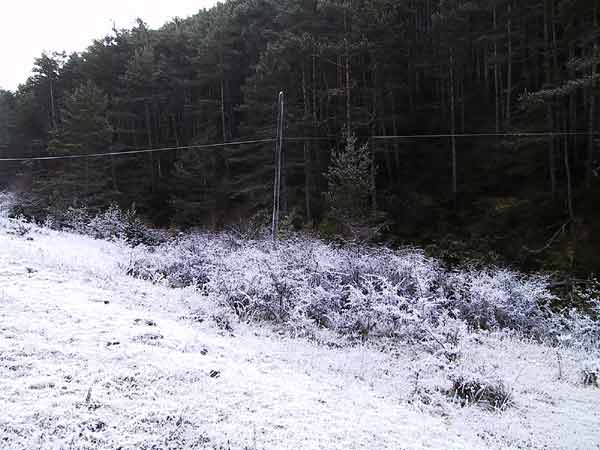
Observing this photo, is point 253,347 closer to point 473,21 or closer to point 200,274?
point 200,274

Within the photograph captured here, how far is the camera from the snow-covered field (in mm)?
3627

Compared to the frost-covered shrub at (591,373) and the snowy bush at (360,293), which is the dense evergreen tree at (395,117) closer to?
the snowy bush at (360,293)

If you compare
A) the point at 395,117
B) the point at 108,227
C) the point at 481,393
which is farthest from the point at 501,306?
the point at 108,227

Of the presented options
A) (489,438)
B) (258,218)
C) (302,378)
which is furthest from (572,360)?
(258,218)

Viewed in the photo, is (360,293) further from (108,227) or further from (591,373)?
(108,227)

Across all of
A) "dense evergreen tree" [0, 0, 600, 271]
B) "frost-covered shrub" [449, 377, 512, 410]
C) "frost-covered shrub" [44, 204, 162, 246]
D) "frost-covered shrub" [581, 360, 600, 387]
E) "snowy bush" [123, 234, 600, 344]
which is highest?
"dense evergreen tree" [0, 0, 600, 271]

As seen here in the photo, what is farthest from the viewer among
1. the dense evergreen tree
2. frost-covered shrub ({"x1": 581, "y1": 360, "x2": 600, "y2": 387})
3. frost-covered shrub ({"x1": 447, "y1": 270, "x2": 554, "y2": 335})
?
the dense evergreen tree

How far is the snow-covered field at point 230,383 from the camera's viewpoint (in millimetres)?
3627

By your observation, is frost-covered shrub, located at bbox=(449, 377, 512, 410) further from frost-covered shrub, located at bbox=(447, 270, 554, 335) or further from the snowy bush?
frost-covered shrub, located at bbox=(447, 270, 554, 335)

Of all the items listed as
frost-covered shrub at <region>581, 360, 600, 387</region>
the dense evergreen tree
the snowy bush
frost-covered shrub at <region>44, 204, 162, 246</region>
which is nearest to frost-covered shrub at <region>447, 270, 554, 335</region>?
the snowy bush

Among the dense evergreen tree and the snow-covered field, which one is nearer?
the snow-covered field

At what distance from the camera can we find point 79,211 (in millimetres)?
19219

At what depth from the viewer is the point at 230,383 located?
4586mm

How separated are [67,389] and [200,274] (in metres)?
5.93
